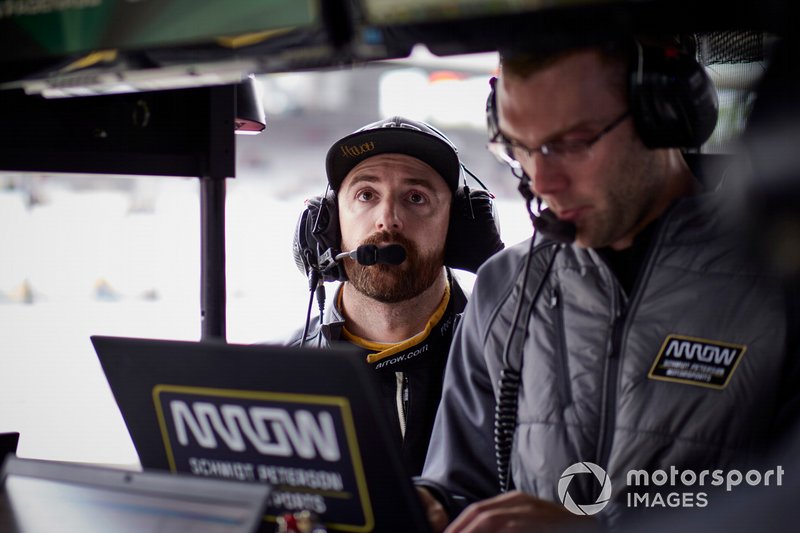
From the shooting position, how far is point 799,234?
0.71 metres

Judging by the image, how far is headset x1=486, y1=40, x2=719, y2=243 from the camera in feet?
3.63

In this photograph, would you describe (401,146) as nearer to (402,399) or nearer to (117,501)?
(402,399)

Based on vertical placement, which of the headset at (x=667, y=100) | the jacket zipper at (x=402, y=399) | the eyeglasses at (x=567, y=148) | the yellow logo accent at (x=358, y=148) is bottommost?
the jacket zipper at (x=402, y=399)

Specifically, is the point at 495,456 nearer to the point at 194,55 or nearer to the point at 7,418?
the point at 194,55

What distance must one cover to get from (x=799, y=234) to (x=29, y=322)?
13.5 feet

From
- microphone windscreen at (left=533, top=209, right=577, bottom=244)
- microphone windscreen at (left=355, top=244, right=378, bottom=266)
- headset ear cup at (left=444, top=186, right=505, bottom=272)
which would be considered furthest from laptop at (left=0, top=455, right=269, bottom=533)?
headset ear cup at (left=444, top=186, right=505, bottom=272)

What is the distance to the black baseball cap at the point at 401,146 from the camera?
6.73 feet

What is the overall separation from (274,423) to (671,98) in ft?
2.21

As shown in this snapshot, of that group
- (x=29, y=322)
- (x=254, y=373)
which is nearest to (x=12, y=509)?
(x=254, y=373)

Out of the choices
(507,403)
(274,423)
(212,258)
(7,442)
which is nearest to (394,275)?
(212,258)

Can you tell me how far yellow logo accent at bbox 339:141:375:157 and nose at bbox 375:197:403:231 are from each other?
0.45 feet

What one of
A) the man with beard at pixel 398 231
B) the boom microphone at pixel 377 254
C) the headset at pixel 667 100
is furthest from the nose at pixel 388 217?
the headset at pixel 667 100

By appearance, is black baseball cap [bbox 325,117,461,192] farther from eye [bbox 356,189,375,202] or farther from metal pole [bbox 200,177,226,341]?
metal pole [bbox 200,177,226,341]

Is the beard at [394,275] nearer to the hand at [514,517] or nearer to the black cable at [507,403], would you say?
the black cable at [507,403]
